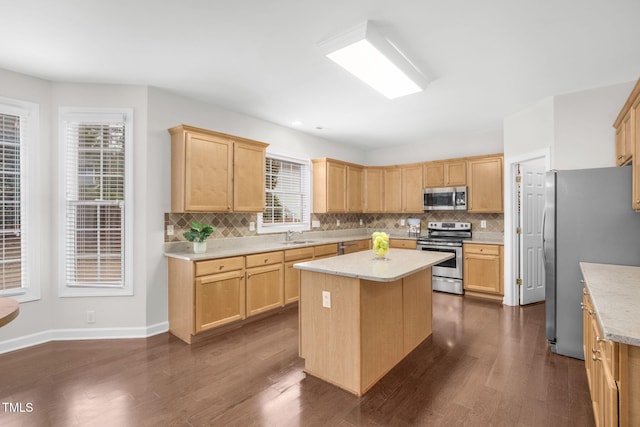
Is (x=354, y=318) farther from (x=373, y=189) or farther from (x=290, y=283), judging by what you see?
(x=373, y=189)

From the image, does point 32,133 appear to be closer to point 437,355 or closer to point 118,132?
point 118,132

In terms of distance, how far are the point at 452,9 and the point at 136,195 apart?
3.47 m

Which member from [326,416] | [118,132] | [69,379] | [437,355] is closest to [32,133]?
[118,132]

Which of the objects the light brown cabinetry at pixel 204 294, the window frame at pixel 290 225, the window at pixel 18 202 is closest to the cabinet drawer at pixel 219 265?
the light brown cabinetry at pixel 204 294

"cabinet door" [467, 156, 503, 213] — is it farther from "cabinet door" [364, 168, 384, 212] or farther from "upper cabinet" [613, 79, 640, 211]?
"upper cabinet" [613, 79, 640, 211]

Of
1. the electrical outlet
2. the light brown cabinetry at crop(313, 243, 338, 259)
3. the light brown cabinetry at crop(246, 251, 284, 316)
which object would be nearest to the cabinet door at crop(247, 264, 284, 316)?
the light brown cabinetry at crop(246, 251, 284, 316)

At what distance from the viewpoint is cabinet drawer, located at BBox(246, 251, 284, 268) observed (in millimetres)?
3786

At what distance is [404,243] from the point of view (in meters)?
5.79

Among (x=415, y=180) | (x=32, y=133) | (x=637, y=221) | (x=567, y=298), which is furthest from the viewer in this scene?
(x=415, y=180)

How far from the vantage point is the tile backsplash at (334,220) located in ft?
12.4

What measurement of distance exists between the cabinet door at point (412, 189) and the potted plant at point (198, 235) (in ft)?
12.8

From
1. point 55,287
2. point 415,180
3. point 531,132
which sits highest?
point 531,132

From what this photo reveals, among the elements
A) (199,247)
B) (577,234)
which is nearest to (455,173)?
(577,234)

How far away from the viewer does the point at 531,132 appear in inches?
163
